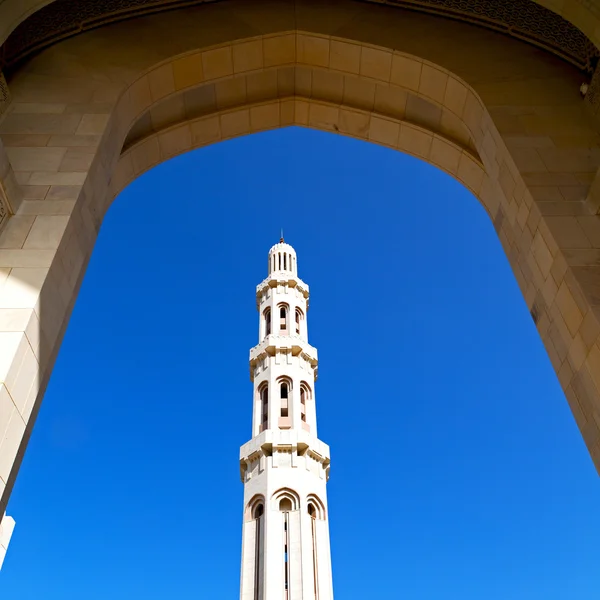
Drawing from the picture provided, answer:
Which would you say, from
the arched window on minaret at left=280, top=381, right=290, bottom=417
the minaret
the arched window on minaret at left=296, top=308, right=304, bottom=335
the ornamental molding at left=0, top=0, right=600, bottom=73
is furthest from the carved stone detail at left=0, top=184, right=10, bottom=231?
the arched window on minaret at left=296, top=308, right=304, bottom=335

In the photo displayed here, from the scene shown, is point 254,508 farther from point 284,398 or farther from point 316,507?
point 284,398

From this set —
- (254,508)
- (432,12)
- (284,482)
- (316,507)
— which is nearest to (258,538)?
(254,508)

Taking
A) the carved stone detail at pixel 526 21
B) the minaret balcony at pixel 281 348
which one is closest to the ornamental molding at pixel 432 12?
the carved stone detail at pixel 526 21

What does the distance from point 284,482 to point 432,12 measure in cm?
2252

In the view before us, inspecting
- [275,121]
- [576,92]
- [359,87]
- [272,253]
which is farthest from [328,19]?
[272,253]

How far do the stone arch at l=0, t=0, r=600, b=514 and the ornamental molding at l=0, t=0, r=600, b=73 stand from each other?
0.15 m

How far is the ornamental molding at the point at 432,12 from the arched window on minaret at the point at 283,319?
2924 cm

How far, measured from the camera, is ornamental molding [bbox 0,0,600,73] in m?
6.68

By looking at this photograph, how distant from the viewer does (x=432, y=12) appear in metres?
7.76

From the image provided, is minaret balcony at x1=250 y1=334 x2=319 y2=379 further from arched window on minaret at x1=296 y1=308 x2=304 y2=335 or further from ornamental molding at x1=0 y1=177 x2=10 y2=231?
ornamental molding at x1=0 y1=177 x2=10 y2=231

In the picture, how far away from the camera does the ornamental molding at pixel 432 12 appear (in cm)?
668

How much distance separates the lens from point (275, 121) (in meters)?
8.61

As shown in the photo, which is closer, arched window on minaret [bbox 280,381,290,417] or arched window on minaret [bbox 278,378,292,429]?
arched window on minaret [bbox 278,378,292,429]

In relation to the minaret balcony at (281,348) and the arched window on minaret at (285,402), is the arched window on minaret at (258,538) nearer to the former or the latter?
the arched window on minaret at (285,402)
